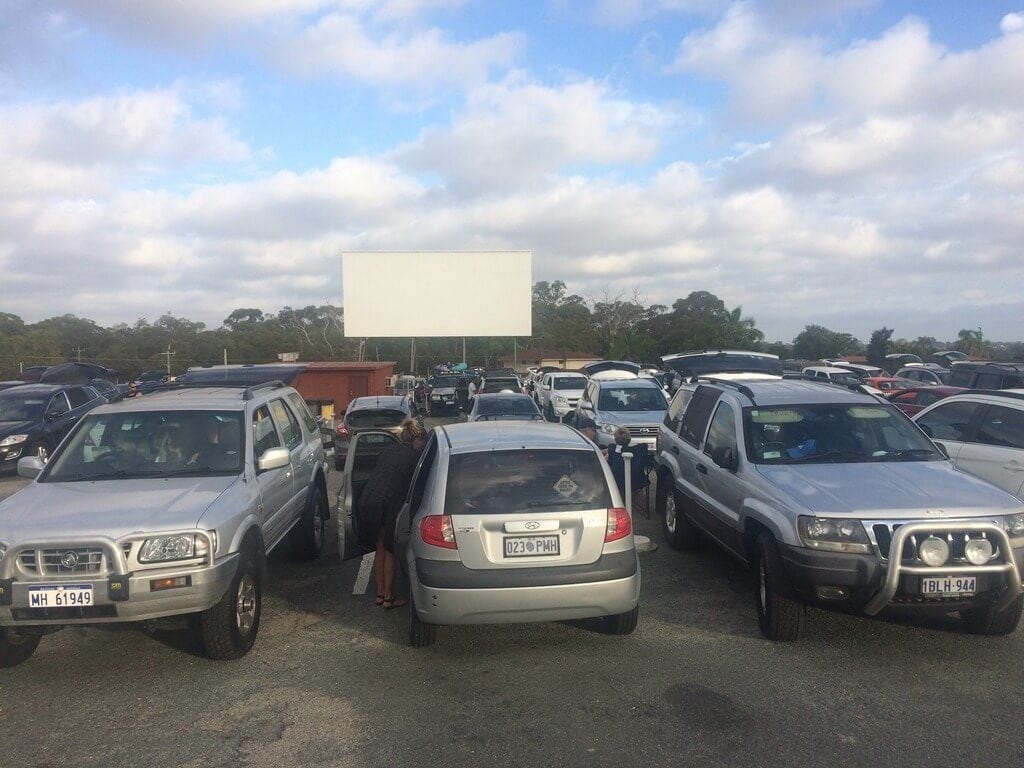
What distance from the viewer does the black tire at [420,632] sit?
533 centimetres

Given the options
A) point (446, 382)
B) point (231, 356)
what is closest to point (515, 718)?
point (446, 382)

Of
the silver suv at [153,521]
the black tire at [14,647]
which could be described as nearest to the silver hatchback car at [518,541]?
the silver suv at [153,521]

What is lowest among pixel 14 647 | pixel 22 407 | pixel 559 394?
pixel 14 647

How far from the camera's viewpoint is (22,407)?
50.0 feet

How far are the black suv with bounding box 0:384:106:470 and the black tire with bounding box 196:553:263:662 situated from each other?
998 cm

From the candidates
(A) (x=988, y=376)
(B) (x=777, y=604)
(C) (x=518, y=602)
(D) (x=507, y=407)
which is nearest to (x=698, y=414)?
(B) (x=777, y=604)

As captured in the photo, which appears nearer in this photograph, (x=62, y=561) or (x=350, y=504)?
(x=62, y=561)

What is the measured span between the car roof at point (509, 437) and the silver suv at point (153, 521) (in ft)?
5.04

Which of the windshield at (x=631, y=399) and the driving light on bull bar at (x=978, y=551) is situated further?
the windshield at (x=631, y=399)

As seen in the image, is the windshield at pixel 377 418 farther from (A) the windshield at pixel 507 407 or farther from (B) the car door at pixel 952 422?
(B) the car door at pixel 952 422

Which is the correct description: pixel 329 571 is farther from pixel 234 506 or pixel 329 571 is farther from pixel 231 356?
pixel 231 356

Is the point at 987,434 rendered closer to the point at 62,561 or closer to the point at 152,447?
the point at 152,447

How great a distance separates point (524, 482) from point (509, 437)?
0.52 m

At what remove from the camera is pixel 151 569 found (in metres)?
4.78
